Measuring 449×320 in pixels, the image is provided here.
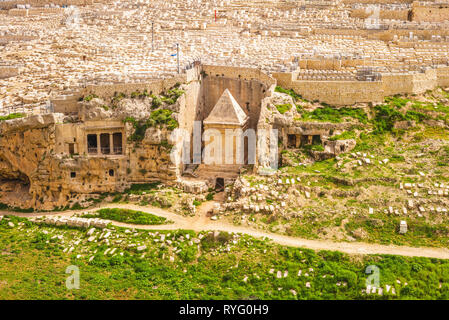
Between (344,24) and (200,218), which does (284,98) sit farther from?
(344,24)

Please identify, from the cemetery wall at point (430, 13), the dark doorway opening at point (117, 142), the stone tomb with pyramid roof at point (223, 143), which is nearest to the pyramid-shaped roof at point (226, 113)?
the stone tomb with pyramid roof at point (223, 143)

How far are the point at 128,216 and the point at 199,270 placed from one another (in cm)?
574

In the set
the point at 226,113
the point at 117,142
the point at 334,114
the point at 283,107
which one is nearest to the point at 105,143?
the point at 117,142

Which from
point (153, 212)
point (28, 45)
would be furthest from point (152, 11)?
point (153, 212)

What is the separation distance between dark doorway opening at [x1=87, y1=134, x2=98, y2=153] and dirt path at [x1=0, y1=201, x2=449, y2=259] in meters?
3.42

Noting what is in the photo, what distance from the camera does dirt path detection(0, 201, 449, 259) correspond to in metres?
28.1

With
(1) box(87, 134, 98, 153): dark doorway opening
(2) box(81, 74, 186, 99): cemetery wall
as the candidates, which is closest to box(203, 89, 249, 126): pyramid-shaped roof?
(2) box(81, 74, 186, 99): cemetery wall

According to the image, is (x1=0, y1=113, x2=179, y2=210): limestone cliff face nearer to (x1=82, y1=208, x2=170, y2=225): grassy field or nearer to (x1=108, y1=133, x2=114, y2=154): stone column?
(x1=108, y1=133, x2=114, y2=154): stone column

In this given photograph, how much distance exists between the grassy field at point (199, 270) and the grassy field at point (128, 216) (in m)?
1.17

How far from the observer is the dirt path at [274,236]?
28.1 metres

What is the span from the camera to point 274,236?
97.3 ft

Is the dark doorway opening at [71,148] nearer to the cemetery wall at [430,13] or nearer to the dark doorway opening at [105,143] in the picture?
the dark doorway opening at [105,143]

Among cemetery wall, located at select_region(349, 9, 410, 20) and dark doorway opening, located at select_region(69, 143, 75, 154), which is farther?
cemetery wall, located at select_region(349, 9, 410, 20)

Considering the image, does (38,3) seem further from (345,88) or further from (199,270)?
(199,270)
